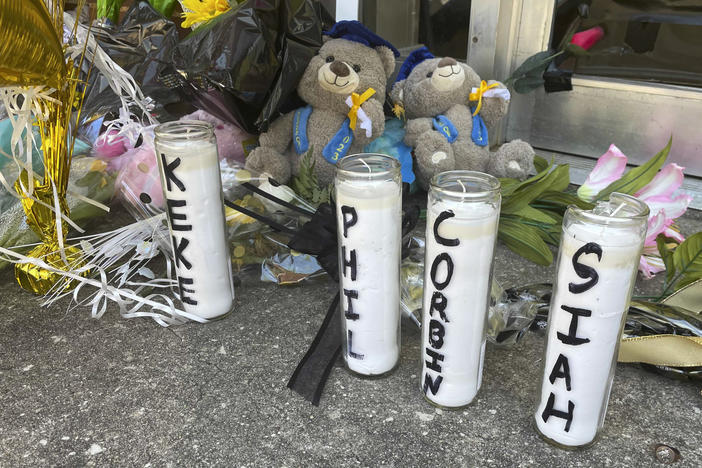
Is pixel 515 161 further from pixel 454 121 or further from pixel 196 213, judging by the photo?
pixel 196 213

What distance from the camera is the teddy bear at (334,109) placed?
131cm

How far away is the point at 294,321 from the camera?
3.61ft

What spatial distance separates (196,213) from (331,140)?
471 millimetres

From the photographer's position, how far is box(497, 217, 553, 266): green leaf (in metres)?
1.25

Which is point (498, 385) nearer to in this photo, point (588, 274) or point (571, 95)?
point (588, 274)

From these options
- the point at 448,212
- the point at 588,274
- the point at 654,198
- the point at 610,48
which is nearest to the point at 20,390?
the point at 448,212

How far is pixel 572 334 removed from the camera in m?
0.72

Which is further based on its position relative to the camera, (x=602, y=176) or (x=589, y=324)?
(x=602, y=176)

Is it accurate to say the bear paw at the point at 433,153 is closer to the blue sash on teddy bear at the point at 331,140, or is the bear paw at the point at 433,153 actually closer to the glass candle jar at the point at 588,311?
the blue sash on teddy bear at the point at 331,140

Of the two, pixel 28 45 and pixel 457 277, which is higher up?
pixel 28 45

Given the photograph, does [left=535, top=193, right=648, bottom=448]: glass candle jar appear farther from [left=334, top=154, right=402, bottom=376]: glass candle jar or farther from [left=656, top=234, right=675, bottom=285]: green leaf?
[left=656, top=234, right=675, bottom=285]: green leaf

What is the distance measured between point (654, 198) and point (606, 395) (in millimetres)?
657

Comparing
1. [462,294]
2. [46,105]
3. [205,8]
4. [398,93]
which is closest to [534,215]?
[398,93]

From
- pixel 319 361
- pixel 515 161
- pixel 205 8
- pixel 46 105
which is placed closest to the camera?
pixel 319 361
